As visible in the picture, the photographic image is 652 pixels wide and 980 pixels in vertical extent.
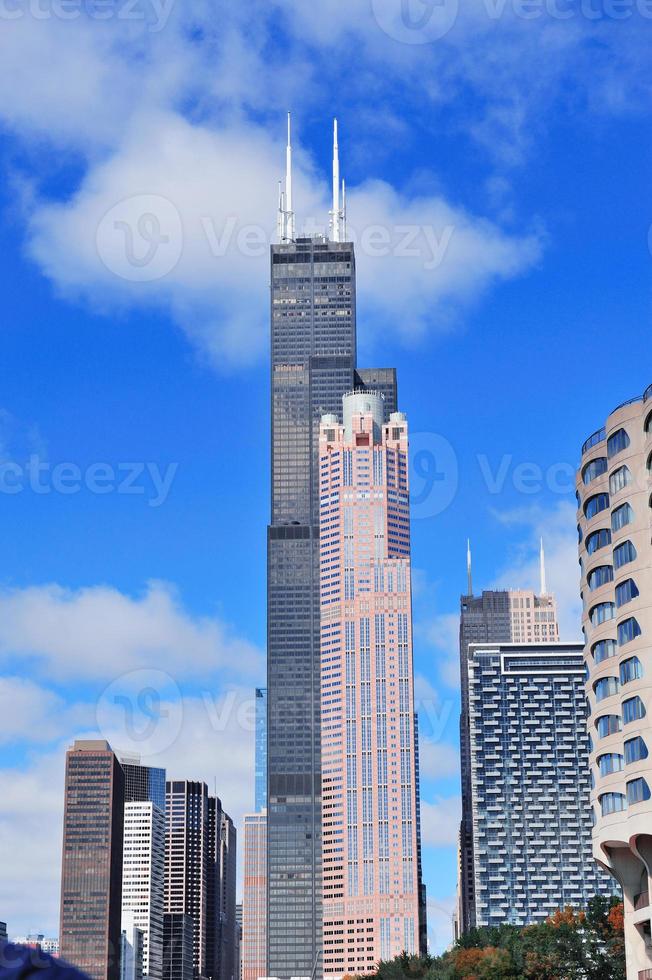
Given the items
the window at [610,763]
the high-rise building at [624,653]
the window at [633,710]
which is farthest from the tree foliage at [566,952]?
the window at [633,710]

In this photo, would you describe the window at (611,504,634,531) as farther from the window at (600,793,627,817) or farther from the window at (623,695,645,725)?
the window at (600,793,627,817)

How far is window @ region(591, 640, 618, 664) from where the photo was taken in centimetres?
8000

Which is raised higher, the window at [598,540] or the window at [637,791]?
the window at [598,540]

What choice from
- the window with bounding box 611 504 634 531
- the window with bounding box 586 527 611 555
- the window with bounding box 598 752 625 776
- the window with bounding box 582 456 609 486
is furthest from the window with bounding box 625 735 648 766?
the window with bounding box 582 456 609 486

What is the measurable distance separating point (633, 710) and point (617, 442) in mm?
16775

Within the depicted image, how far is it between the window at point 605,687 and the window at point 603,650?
1.32m

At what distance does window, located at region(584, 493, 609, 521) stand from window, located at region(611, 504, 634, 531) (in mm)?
1737

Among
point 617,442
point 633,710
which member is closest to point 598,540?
point 617,442

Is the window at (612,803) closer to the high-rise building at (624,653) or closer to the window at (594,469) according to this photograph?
the high-rise building at (624,653)

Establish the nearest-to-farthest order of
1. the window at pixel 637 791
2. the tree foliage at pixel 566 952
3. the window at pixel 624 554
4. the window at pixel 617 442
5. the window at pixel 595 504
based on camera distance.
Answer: the window at pixel 637 791
the window at pixel 624 554
the window at pixel 617 442
the window at pixel 595 504
the tree foliage at pixel 566 952

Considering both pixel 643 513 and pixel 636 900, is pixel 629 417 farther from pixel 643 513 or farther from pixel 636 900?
pixel 636 900

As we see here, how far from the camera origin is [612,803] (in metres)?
77.4

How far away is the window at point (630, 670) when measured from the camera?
7519 cm

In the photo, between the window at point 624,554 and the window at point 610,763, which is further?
the window at point 624,554
